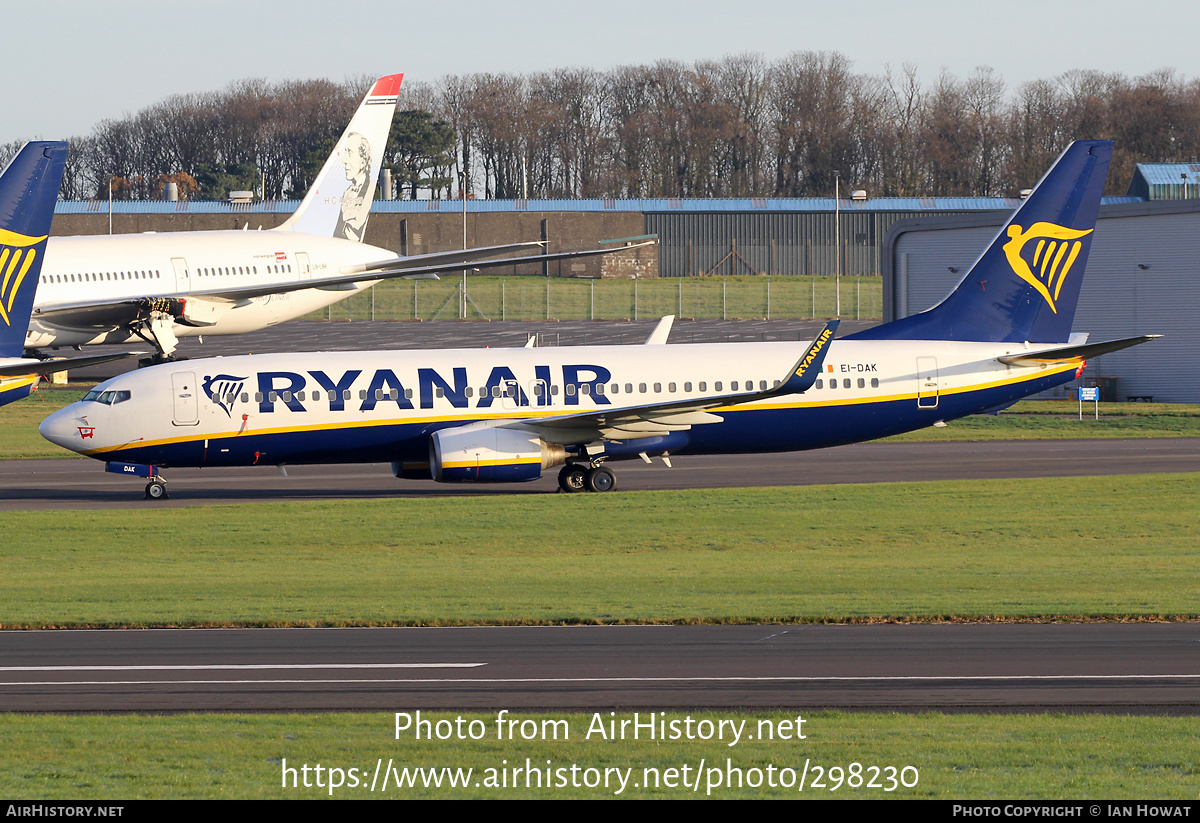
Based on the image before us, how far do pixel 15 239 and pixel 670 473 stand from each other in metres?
22.3

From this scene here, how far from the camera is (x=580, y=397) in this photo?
34.4 m

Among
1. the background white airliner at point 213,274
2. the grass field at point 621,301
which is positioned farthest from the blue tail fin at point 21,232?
the grass field at point 621,301

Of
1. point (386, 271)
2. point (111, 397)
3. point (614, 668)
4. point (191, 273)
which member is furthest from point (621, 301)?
point (614, 668)

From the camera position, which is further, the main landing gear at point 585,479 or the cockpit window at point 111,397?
the main landing gear at point 585,479

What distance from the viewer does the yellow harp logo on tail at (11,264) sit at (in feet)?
61.5

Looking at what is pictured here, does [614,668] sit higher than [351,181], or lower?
lower

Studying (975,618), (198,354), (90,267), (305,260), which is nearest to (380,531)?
(975,618)

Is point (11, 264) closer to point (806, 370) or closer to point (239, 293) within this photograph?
point (806, 370)

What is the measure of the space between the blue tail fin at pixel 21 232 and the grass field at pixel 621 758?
7.38 metres

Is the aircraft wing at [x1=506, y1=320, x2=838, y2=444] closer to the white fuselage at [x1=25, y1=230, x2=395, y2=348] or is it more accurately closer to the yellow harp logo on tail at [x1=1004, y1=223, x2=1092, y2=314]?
the yellow harp logo on tail at [x1=1004, y1=223, x2=1092, y2=314]

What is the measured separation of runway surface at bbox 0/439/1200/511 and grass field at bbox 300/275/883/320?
50.7 m

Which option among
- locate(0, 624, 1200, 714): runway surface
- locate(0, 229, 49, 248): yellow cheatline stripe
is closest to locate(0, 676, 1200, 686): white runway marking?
locate(0, 624, 1200, 714): runway surface

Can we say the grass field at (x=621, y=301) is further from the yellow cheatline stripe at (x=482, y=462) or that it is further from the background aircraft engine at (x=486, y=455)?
the yellow cheatline stripe at (x=482, y=462)

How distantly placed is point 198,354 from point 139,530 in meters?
41.1
